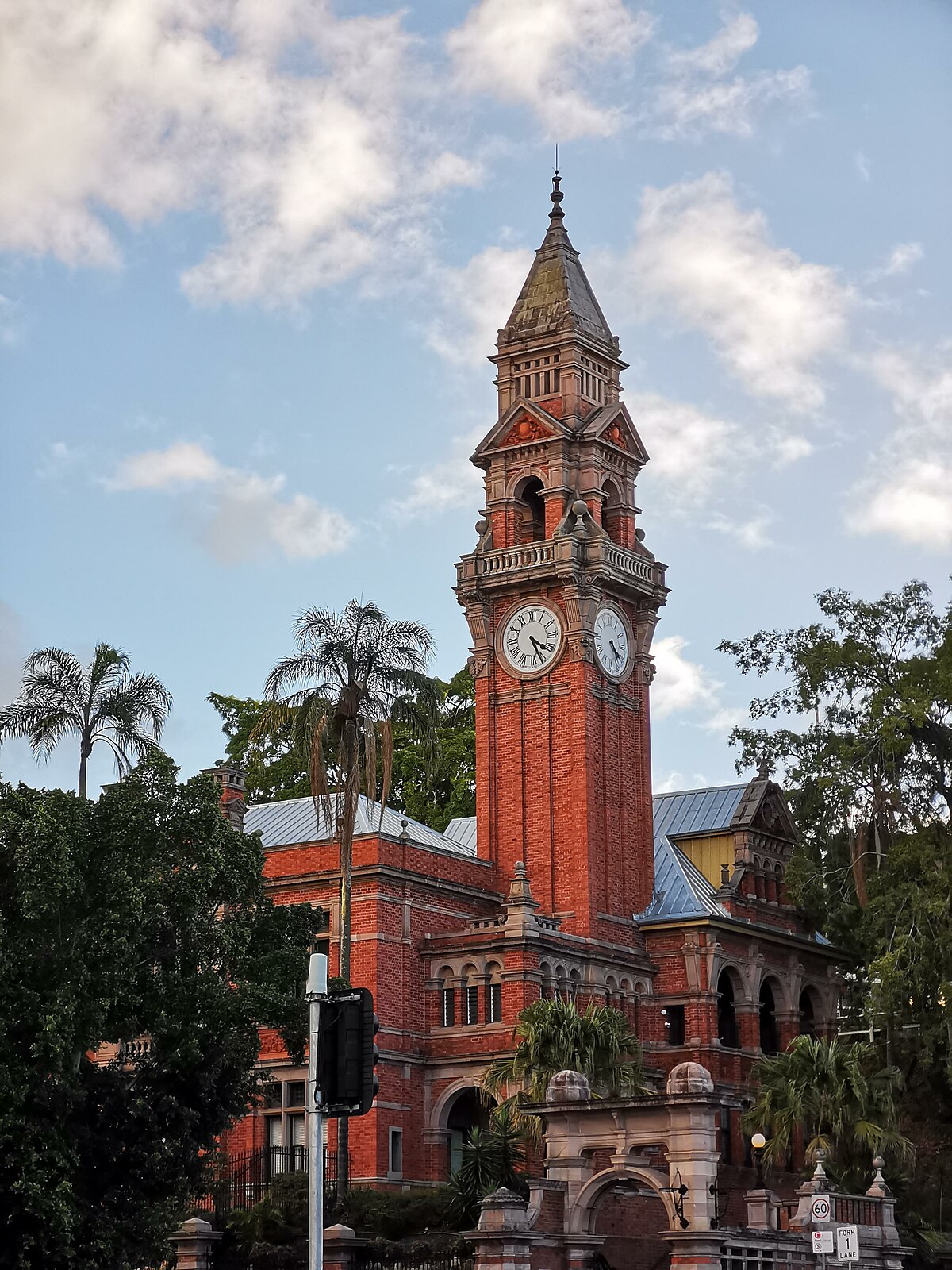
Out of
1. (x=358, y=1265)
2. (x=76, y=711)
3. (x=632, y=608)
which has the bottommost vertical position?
(x=358, y=1265)

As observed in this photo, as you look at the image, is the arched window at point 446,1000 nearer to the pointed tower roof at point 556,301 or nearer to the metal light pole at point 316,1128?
the pointed tower roof at point 556,301

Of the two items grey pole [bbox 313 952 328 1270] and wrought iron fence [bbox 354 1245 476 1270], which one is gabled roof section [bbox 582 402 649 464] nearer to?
wrought iron fence [bbox 354 1245 476 1270]

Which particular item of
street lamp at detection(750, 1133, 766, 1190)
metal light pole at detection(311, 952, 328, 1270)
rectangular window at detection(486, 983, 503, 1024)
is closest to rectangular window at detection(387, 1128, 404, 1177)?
rectangular window at detection(486, 983, 503, 1024)

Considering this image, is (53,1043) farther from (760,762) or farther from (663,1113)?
(760,762)

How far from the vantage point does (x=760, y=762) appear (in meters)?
61.8

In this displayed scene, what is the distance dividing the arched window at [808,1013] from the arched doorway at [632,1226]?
68.3 ft

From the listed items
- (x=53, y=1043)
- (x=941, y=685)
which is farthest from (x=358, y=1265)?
(x=941, y=685)

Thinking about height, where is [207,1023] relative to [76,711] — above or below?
below

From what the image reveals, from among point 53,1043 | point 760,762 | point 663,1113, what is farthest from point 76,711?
point 760,762

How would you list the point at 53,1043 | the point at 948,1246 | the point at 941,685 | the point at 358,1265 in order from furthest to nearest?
1. the point at 941,685
2. the point at 948,1246
3. the point at 358,1265
4. the point at 53,1043

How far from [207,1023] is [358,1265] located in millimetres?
5931

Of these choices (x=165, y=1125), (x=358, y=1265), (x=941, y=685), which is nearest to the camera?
(x=165, y=1125)

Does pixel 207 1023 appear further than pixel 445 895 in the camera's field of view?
No

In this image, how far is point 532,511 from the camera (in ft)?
199
